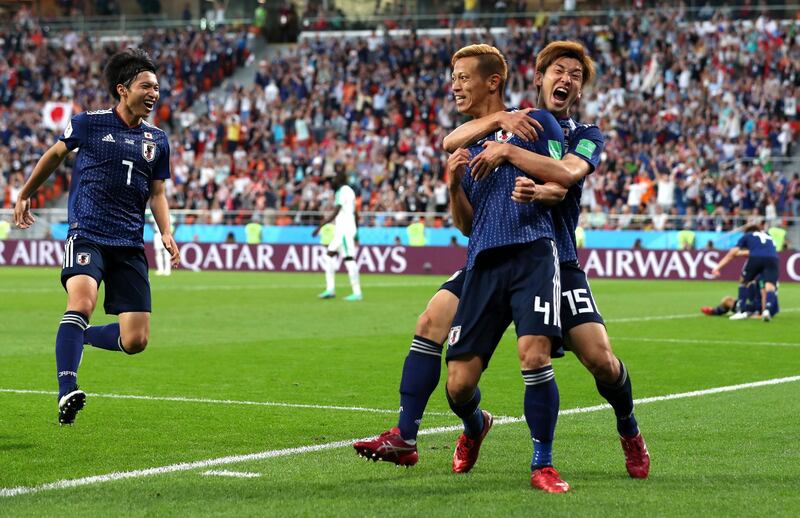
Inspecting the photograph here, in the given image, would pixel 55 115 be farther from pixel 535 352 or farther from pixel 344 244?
pixel 535 352

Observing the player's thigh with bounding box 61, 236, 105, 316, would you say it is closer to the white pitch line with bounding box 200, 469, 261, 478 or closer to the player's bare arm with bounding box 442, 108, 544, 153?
the white pitch line with bounding box 200, 469, 261, 478

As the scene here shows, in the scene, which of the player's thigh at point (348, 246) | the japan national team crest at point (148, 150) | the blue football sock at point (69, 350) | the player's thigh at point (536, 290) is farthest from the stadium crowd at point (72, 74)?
the player's thigh at point (536, 290)

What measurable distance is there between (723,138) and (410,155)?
9090 millimetres

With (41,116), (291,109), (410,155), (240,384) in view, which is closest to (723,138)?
(410,155)

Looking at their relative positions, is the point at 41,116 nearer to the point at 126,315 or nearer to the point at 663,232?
the point at 663,232

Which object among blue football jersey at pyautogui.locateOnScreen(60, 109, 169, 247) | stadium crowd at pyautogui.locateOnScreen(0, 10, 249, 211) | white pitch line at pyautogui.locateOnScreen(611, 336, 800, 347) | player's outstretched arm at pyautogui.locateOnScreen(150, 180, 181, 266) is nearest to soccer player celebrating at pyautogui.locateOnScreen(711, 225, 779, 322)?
white pitch line at pyautogui.locateOnScreen(611, 336, 800, 347)

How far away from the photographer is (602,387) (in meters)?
6.69

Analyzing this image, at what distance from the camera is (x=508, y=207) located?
6.39m

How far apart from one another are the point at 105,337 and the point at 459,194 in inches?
131

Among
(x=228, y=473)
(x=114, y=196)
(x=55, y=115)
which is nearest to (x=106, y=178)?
(x=114, y=196)

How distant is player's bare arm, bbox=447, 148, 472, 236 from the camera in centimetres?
634

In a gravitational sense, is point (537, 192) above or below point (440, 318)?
above

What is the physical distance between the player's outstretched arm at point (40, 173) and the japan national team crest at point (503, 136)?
10.9 ft

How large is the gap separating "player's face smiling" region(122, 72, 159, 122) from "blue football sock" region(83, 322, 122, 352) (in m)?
1.44
